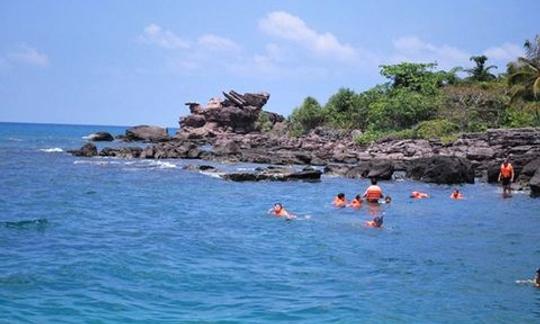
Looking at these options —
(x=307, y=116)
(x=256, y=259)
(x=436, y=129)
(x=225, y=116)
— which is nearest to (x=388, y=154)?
(x=436, y=129)

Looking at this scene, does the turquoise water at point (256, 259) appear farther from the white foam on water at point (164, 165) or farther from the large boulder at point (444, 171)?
the white foam on water at point (164, 165)

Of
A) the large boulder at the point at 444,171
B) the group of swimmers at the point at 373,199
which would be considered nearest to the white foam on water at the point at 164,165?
the large boulder at the point at 444,171

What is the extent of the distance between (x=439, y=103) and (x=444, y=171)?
2352 centimetres

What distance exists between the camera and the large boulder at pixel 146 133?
87.4 metres

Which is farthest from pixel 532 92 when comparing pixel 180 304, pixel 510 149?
pixel 180 304

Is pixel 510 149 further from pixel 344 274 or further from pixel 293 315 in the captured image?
pixel 293 315

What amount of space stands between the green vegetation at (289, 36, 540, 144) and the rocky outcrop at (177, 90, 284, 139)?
55.3ft

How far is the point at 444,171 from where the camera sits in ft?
122

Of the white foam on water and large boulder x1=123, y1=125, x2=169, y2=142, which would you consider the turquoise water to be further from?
large boulder x1=123, y1=125, x2=169, y2=142

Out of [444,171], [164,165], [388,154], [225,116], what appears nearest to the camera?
[444,171]

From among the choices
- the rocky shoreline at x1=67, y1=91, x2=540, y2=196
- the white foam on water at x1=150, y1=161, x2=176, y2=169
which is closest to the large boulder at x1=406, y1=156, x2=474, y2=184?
the rocky shoreline at x1=67, y1=91, x2=540, y2=196

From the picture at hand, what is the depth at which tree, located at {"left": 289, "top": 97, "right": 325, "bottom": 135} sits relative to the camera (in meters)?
81.8

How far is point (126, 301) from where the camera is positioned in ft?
36.8

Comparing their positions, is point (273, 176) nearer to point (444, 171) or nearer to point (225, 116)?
point (444, 171)
